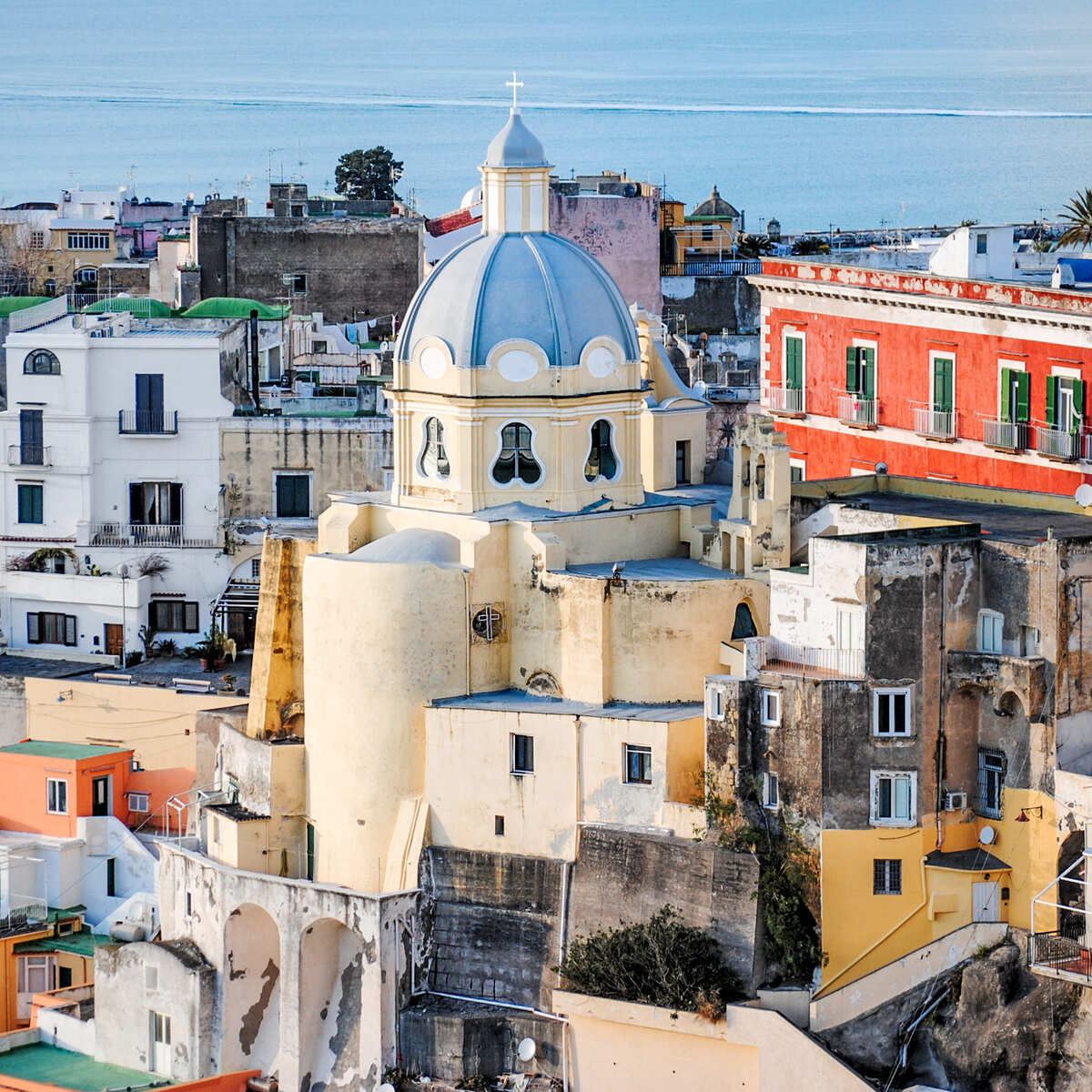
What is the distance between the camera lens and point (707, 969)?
45062mm

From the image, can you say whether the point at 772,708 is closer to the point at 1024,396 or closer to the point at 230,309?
the point at 1024,396

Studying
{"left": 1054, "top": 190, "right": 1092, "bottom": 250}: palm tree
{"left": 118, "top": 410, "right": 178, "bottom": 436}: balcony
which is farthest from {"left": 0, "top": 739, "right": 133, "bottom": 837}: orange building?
{"left": 1054, "top": 190, "right": 1092, "bottom": 250}: palm tree

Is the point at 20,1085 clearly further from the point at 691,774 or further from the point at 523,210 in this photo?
the point at 523,210

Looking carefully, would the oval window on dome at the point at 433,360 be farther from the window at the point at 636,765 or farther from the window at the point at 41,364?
the window at the point at 41,364

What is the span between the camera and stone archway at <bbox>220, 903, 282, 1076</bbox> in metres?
49.7

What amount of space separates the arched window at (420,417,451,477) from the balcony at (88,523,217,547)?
13425mm

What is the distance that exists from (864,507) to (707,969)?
8.21m

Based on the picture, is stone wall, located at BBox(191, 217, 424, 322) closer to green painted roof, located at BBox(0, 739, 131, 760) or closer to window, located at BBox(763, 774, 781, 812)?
green painted roof, located at BBox(0, 739, 131, 760)

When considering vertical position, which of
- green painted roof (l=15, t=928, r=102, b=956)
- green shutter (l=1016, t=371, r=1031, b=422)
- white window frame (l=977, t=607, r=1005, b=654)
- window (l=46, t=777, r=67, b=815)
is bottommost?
green painted roof (l=15, t=928, r=102, b=956)

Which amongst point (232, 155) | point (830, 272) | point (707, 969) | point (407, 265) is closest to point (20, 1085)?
point (707, 969)

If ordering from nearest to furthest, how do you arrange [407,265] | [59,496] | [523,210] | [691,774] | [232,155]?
[691,774], [523,210], [59,496], [407,265], [232,155]

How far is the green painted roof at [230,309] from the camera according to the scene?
69750 mm

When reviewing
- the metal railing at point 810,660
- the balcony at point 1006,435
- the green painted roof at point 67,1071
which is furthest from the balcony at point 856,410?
the green painted roof at point 67,1071

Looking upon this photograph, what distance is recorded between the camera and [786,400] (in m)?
59.3
